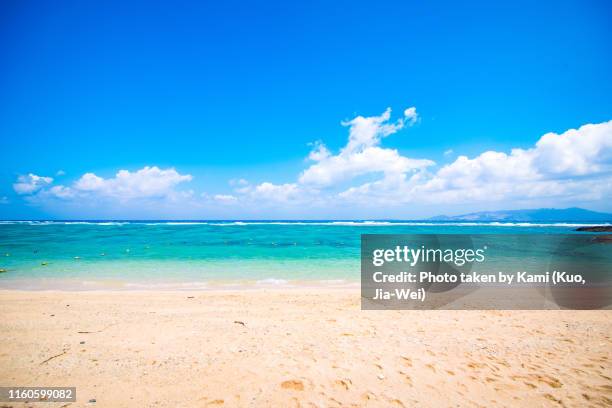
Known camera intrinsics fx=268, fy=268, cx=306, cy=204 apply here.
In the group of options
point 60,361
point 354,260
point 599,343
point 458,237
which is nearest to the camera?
point 60,361

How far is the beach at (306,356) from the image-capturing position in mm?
3559

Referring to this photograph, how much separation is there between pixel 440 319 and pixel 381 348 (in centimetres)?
257

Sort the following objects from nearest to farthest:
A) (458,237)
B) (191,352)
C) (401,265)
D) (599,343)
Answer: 1. (191,352)
2. (599,343)
3. (401,265)
4. (458,237)

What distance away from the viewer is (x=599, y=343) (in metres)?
5.26

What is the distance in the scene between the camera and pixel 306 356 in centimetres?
445

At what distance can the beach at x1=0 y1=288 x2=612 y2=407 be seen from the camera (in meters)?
3.56

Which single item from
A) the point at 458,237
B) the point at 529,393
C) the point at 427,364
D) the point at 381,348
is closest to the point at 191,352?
the point at 381,348

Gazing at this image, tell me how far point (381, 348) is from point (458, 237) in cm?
3761

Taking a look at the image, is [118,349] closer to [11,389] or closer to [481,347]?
[11,389]

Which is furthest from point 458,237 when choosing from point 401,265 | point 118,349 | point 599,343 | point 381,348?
point 118,349

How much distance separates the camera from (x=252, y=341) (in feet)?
16.5

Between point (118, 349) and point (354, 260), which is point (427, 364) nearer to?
point (118, 349)

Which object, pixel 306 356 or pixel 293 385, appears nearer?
pixel 293 385

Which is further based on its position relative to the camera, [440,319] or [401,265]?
[401,265]
